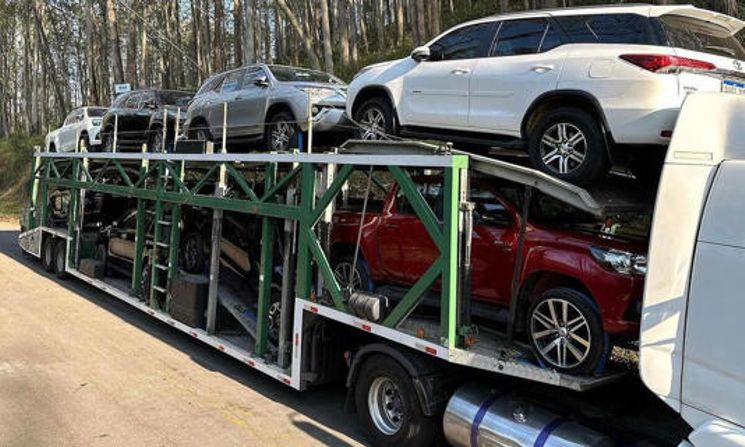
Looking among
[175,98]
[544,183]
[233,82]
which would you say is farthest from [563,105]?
[175,98]

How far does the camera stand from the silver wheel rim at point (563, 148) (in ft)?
17.1

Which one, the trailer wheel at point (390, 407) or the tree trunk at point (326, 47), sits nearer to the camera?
the trailer wheel at point (390, 407)

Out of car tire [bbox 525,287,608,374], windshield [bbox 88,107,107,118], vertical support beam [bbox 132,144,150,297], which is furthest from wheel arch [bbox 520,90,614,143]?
windshield [bbox 88,107,107,118]

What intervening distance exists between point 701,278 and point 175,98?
1223 cm

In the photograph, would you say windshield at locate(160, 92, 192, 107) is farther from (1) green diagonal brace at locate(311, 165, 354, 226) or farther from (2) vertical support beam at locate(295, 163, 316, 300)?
(1) green diagonal brace at locate(311, 165, 354, 226)

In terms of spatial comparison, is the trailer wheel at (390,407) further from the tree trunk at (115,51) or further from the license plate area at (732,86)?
the tree trunk at (115,51)

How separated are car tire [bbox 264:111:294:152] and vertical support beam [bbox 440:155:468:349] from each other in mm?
4104

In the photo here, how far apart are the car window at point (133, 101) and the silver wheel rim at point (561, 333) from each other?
1143 cm

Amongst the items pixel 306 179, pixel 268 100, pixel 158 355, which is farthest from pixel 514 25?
pixel 158 355

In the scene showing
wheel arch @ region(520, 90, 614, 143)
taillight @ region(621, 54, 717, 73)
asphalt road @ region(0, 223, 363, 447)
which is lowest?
asphalt road @ region(0, 223, 363, 447)

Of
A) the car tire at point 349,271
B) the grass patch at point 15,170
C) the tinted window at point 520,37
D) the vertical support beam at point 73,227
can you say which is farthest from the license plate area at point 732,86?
the grass patch at point 15,170

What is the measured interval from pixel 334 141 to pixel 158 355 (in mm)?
3495

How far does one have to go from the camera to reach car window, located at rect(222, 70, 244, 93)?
Result: 401 inches

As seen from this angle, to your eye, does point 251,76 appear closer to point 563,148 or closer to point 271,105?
point 271,105
